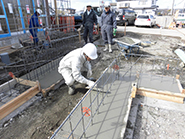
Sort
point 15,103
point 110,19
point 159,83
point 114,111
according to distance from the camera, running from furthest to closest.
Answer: point 110,19 < point 159,83 < point 15,103 < point 114,111

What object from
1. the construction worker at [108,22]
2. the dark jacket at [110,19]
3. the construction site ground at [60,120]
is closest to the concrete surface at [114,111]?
the construction site ground at [60,120]

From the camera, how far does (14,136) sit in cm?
227

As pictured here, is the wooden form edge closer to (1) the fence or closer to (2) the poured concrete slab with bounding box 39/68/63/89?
(1) the fence

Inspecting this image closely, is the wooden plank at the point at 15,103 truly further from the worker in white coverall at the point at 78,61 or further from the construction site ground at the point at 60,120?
the worker in white coverall at the point at 78,61

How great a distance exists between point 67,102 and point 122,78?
157cm

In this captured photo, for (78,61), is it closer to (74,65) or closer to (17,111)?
(74,65)

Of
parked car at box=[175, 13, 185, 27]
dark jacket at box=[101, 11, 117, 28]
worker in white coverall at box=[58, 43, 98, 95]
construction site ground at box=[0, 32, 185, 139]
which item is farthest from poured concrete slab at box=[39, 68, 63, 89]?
parked car at box=[175, 13, 185, 27]

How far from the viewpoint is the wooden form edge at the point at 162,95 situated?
290cm

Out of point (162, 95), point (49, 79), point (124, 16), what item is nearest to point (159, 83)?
point (162, 95)

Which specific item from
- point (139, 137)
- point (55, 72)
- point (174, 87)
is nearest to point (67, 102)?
point (55, 72)

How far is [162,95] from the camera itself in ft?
9.91

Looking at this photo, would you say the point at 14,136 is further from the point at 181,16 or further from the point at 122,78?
the point at 181,16

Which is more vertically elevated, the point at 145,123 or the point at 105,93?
the point at 105,93

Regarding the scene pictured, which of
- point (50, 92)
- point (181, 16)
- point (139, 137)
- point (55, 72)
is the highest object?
point (181, 16)
